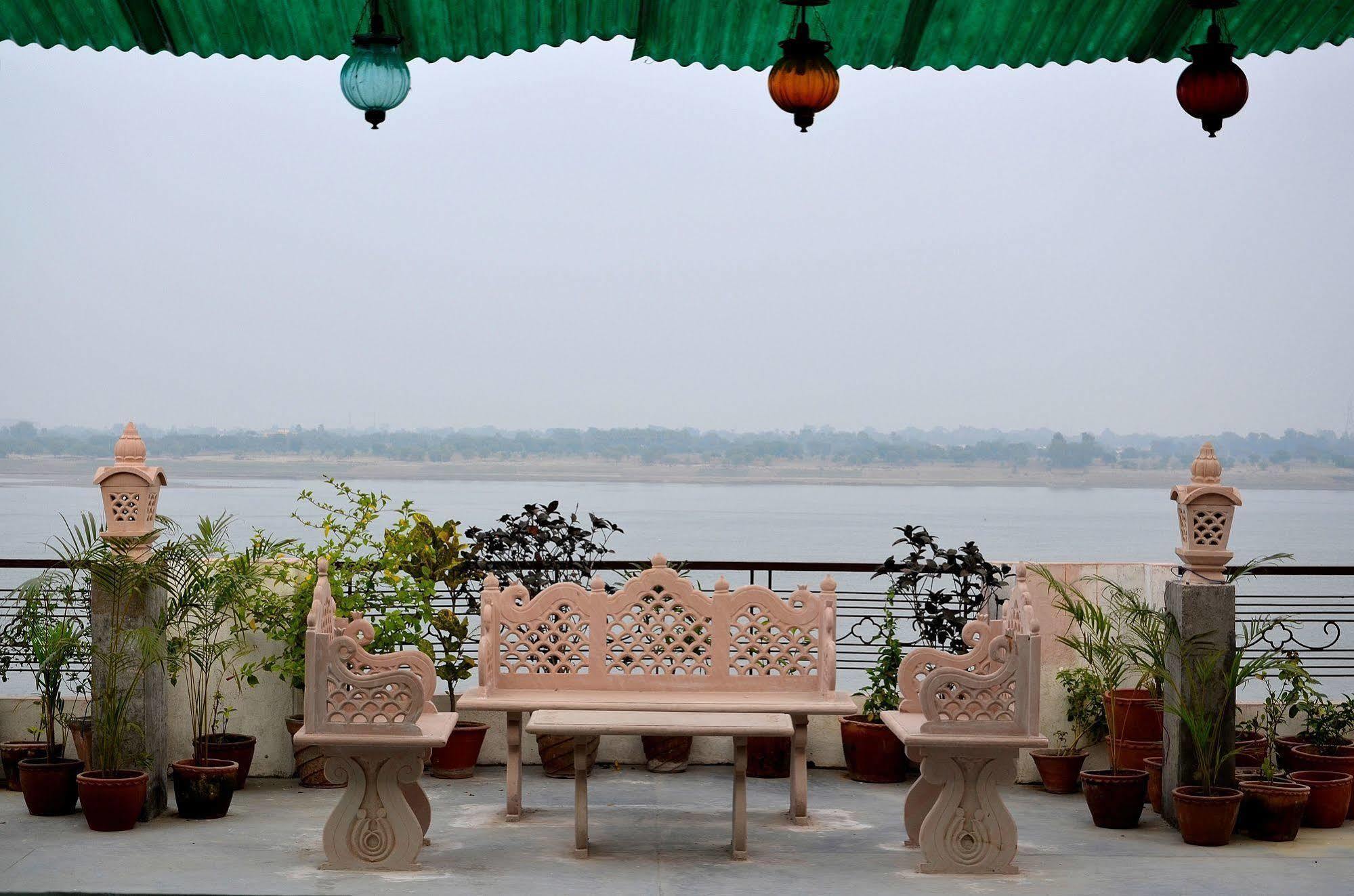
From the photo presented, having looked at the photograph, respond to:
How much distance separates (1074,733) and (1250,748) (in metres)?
0.92

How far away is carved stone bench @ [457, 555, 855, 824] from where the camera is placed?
599 cm

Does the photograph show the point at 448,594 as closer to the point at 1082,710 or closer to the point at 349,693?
the point at 349,693

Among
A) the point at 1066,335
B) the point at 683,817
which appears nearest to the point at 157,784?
the point at 683,817

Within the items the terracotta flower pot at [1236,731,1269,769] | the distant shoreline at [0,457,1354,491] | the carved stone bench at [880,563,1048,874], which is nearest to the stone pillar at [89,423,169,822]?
the distant shoreline at [0,457,1354,491]

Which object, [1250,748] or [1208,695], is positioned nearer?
[1208,695]

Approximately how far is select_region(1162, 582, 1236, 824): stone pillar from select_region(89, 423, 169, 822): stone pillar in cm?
454

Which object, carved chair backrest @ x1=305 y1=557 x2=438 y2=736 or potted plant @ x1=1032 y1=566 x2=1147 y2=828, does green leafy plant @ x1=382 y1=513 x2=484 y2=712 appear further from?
potted plant @ x1=1032 y1=566 x2=1147 y2=828

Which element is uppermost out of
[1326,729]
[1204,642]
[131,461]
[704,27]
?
[704,27]

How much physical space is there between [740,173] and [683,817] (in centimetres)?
4726

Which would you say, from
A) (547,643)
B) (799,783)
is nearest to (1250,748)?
(799,783)

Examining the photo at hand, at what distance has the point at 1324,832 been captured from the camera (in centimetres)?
589

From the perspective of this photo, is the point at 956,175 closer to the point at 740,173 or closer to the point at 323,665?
the point at 740,173

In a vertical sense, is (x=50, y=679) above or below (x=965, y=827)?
above

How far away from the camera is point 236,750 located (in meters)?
6.34
